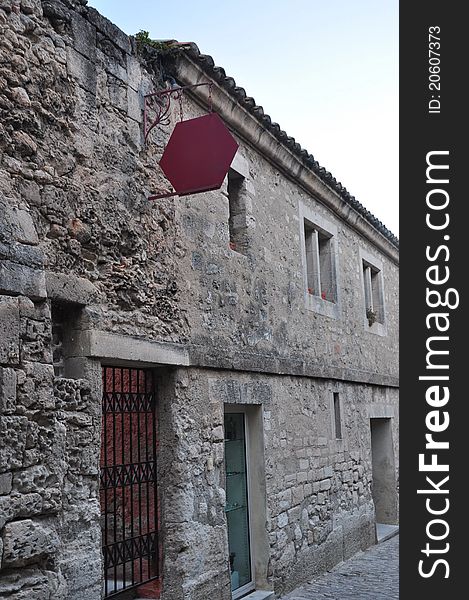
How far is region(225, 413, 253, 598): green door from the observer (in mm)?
6598

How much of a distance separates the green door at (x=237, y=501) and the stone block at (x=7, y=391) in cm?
303

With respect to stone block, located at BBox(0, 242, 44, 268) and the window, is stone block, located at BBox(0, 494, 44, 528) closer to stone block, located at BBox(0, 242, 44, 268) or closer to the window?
stone block, located at BBox(0, 242, 44, 268)

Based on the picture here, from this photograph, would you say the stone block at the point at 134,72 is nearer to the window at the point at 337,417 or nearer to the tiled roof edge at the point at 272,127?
the tiled roof edge at the point at 272,127

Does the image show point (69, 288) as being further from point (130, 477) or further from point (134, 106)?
point (134, 106)

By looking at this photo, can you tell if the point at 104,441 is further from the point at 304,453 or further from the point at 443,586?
the point at 304,453

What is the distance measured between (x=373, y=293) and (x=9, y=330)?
912 cm

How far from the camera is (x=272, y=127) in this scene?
7504mm

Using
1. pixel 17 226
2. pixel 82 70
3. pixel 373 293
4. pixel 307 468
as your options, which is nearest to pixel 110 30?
pixel 82 70

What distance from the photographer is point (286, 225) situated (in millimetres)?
8156

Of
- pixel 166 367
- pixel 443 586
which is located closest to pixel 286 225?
pixel 166 367

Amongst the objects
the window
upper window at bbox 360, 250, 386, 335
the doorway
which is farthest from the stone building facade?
the doorway

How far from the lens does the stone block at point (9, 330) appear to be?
387 cm

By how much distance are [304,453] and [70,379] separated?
407 cm

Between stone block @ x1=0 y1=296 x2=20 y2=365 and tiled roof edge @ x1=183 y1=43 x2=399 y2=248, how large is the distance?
114 inches
